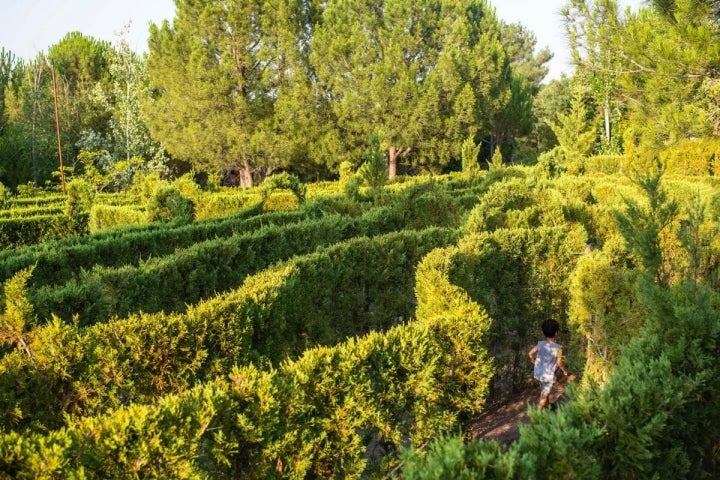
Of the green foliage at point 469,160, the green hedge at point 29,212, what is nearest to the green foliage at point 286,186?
the green hedge at point 29,212

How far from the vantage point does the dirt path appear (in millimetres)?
6500

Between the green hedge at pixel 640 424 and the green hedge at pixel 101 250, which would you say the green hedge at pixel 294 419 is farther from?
the green hedge at pixel 101 250

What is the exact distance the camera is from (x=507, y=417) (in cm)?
708

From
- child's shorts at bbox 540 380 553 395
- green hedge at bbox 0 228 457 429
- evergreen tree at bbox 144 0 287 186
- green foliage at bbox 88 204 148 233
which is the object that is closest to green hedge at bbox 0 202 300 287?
green hedge at bbox 0 228 457 429

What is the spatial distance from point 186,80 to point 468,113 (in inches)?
684

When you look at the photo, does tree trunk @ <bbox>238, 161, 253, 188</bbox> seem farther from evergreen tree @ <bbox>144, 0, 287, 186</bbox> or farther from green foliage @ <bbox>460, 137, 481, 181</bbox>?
green foliage @ <bbox>460, 137, 481, 181</bbox>

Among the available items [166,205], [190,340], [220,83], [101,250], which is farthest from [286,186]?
[190,340]

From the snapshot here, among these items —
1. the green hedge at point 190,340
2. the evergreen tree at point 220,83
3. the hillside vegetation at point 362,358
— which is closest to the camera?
the hillside vegetation at point 362,358

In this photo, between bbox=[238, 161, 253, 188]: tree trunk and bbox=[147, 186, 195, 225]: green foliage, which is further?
bbox=[238, 161, 253, 188]: tree trunk

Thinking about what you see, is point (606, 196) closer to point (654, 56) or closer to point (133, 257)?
point (654, 56)

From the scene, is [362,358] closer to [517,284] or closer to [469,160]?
[517,284]

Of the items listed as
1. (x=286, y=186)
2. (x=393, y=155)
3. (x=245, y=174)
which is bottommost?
(x=286, y=186)

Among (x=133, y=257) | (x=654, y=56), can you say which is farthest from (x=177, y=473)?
(x=133, y=257)

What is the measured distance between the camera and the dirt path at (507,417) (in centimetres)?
650
